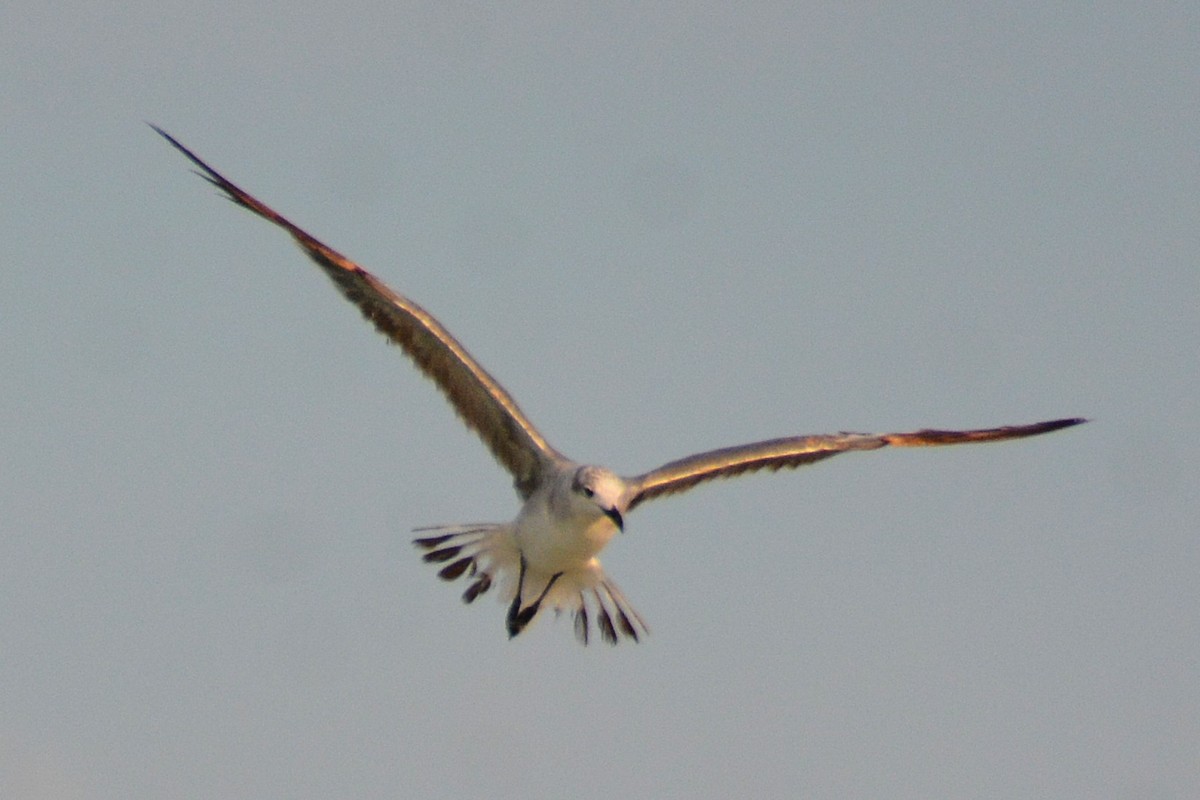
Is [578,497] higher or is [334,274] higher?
[334,274]

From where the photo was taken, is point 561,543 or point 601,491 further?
point 561,543

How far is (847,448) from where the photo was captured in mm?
15867

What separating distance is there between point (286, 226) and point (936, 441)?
18.4ft

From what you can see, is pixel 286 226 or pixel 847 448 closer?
pixel 286 226

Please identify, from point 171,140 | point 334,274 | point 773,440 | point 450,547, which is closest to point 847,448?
point 773,440

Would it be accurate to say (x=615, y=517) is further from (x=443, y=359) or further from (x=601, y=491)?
(x=443, y=359)

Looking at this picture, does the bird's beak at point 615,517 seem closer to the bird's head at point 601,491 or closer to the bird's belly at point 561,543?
the bird's head at point 601,491

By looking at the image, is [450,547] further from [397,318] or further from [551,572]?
[397,318]

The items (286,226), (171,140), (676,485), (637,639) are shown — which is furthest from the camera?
(637,639)

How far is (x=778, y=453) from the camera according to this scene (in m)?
15.4

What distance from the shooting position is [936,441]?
16359mm

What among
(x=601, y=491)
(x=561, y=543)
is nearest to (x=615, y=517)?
(x=601, y=491)

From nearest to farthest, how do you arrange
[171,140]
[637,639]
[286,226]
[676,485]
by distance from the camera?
[171,140], [286,226], [676,485], [637,639]

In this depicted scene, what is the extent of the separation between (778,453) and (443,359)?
2.71 meters
